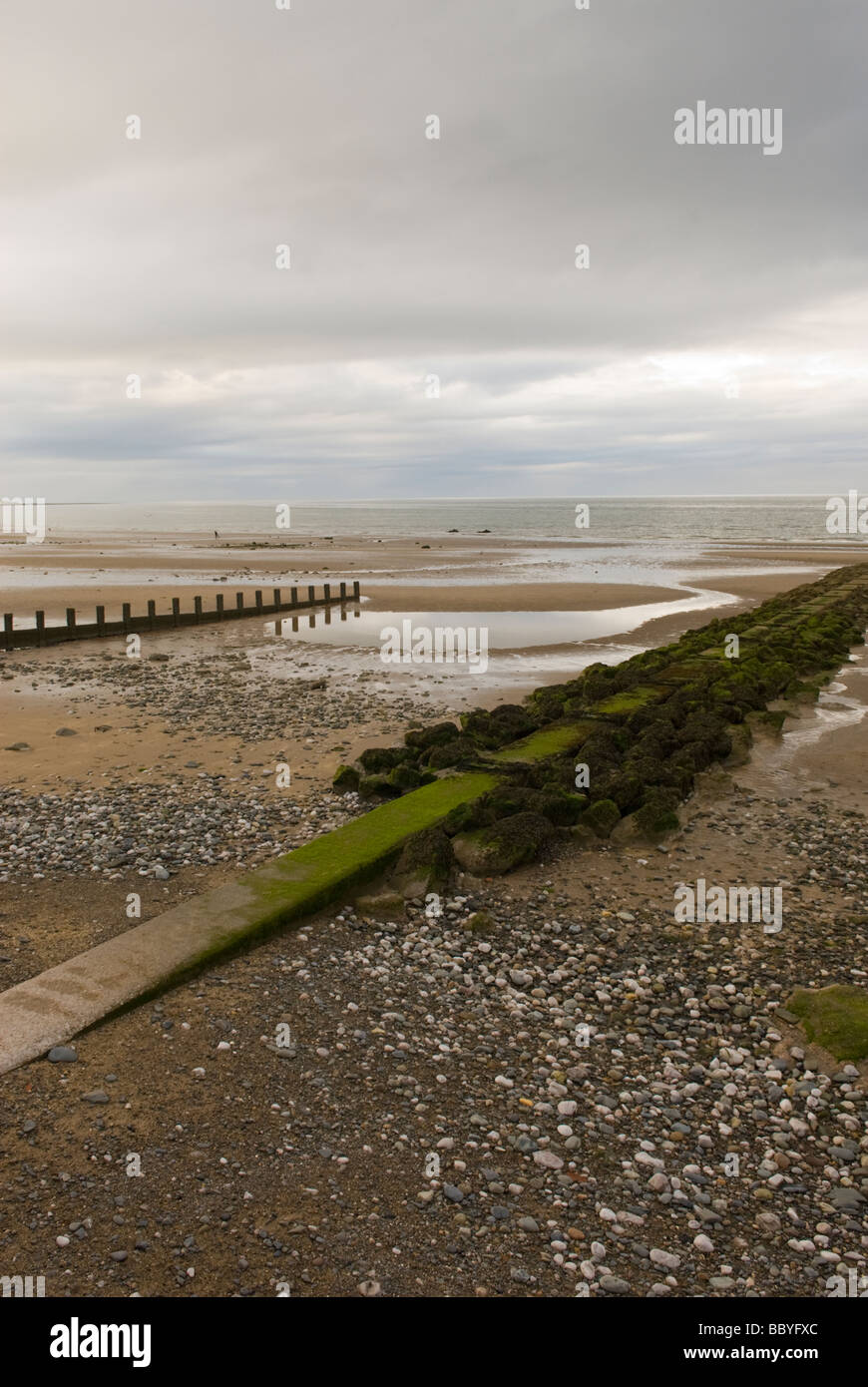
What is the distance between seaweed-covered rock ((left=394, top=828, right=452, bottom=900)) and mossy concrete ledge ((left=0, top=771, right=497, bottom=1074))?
0.71 ft

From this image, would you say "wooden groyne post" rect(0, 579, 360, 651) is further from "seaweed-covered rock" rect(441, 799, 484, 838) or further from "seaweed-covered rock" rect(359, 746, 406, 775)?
"seaweed-covered rock" rect(441, 799, 484, 838)

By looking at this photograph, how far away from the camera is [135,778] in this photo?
1272 cm

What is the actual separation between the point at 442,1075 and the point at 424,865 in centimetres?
306

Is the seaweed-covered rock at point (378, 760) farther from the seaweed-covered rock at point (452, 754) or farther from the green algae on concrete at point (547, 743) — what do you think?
the green algae on concrete at point (547, 743)

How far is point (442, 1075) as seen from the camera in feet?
20.4

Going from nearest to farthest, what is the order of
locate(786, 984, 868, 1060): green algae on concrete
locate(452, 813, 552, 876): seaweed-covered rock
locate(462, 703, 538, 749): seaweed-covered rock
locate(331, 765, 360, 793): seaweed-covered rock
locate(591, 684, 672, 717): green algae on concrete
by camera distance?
locate(786, 984, 868, 1060): green algae on concrete → locate(452, 813, 552, 876): seaweed-covered rock → locate(331, 765, 360, 793): seaweed-covered rock → locate(462, 703, 538, 749): seaweed-covered rock → locate(591, 684, 672, 717): green algae on concrete

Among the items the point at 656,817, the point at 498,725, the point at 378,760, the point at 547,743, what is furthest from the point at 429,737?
the point at 656,817

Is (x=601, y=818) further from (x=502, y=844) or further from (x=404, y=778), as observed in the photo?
(x=404, y=778)

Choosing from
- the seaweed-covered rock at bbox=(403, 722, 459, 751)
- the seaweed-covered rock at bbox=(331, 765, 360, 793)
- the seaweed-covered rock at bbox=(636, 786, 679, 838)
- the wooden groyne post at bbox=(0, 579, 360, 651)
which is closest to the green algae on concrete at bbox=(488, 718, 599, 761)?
the seaweed-covered rock at bbox=(403, 722, 459, 751)

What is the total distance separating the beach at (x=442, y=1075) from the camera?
4750mm

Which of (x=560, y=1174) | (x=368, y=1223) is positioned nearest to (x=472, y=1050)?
(x=560, y=1174)

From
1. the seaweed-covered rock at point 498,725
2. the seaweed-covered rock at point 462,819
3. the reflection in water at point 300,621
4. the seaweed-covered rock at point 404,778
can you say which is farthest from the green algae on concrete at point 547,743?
the reflection in water at point 300,621

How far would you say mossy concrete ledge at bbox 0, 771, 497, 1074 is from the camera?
21.2ft

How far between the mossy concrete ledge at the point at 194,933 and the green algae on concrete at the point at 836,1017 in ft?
13.5
